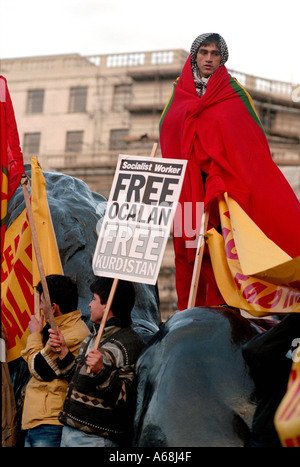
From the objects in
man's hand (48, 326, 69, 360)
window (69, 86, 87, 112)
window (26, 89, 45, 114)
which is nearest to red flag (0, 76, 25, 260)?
man's hand (48, 326, 69, 360)

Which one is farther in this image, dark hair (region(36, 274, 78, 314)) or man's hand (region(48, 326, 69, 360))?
dark hair (region(36, 274, 78, 314))

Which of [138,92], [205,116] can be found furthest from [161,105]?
[205,116]

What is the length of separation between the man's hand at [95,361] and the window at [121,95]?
47.1 metres

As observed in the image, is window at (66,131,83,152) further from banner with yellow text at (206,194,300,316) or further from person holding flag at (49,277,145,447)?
person holding flag at (49,277,145,447)

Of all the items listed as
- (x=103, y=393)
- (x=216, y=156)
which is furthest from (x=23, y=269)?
(x=103, y=393)

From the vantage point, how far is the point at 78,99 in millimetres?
53250

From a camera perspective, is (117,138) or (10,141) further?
(117,138)

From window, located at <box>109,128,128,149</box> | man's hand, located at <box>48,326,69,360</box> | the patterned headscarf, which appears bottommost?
window, located at <box>109,128,128,149</box>

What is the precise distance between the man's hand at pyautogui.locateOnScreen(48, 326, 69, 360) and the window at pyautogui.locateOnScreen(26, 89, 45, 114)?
49852mm

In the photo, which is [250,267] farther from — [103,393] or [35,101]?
[35,101]

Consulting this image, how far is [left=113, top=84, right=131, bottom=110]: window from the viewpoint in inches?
2020

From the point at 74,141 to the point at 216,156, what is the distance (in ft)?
155

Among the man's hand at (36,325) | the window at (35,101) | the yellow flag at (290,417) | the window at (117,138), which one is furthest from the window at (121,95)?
the yellow flag at (290,417)

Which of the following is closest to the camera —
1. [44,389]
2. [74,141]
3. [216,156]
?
[44,389]
